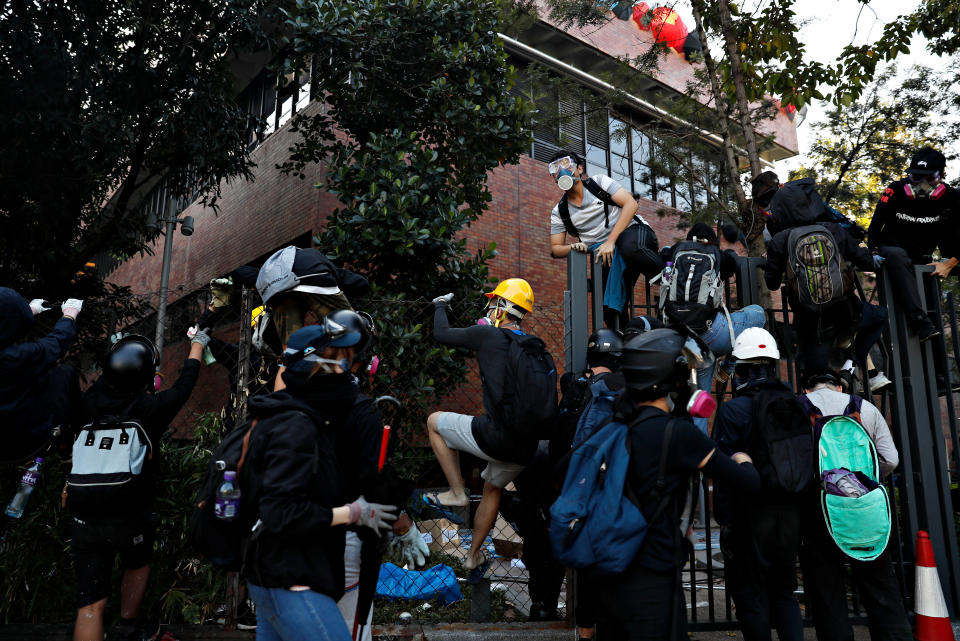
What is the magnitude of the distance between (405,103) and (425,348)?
3378 mm

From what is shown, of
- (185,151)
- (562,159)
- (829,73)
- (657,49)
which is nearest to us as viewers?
(562,159)

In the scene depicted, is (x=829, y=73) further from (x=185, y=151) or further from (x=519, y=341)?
(x=185, y=151)

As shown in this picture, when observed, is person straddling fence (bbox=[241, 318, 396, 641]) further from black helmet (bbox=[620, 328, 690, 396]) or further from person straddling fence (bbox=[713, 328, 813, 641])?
person straddling fence (bbox=[713, 328, 813, 641])

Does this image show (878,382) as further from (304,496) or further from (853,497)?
(304,496)

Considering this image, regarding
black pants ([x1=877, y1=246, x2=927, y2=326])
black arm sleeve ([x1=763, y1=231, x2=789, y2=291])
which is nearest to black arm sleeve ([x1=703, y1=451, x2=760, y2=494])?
black arm sleeve ([x1=763, y1=231, x2=789, y2=291])

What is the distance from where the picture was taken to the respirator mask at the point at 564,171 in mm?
5012

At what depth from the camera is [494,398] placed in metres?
3.98

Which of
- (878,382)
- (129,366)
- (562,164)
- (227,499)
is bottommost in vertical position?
(227,499)

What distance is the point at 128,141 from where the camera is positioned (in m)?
8.35

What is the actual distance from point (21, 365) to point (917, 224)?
637 cm

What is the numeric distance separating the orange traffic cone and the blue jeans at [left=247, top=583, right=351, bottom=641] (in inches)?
151

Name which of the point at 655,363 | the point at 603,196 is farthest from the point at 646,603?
the point at 603,196

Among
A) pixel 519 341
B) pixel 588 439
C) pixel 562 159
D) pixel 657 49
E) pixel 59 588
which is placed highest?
pixel 657 49

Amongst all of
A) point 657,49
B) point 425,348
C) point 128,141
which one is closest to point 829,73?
point 657,49
